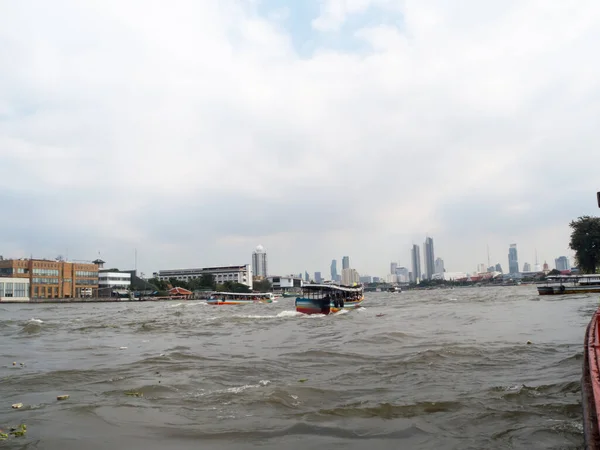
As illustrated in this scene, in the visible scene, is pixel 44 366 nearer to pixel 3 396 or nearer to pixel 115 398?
pixel 3 396

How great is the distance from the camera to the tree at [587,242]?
6128 centimetres

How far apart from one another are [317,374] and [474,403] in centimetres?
387

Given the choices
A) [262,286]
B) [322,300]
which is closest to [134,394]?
[322,300]

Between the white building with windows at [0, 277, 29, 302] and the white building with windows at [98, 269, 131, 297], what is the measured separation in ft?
63.4

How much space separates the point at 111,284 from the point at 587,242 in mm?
96972

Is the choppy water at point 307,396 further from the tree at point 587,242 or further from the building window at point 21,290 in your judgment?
the building window at point 21,290

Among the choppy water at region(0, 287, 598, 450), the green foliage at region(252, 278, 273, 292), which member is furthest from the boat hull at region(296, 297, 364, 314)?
the green foliage at region(252, 278, 273, 292)

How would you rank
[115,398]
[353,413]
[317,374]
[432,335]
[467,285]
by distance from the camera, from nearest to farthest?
[353,413] < [115,398] < [317,374] < [432,335] < [467,285]

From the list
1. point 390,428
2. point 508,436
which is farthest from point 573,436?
point 390,428

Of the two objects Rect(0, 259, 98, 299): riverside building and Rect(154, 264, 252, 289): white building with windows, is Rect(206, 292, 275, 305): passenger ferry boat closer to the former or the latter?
Rect(0, 259, 98, 299): riverside building

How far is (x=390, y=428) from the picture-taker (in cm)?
622

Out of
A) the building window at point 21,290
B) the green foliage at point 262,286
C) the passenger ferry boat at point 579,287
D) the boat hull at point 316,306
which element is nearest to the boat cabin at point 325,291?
the boat hull at point 316,306

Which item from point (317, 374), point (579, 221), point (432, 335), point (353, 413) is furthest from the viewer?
point (579, 221)

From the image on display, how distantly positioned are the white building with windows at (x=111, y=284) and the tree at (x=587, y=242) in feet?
305
